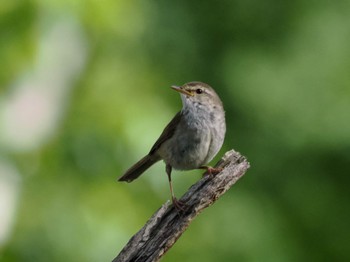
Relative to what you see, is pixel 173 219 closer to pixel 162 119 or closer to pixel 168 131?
pixel 168 131

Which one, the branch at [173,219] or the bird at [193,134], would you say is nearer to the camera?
the branch at [173,219]

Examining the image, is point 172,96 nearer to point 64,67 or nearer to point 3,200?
point 64,67

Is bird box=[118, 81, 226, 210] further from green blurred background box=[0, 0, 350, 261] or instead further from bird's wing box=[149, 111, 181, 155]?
green blurred background box=[0, 0, 350, 261]

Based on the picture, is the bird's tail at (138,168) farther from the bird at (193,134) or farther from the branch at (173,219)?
the branch at (173,219)

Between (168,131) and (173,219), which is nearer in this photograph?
(173,219)

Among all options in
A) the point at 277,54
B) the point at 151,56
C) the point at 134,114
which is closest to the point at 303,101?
the point at 277,54

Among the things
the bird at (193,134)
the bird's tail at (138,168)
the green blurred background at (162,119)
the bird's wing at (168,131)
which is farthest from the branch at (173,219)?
the green blurred background at (162,119)

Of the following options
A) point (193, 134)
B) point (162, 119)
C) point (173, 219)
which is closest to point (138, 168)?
point (162, 119)
